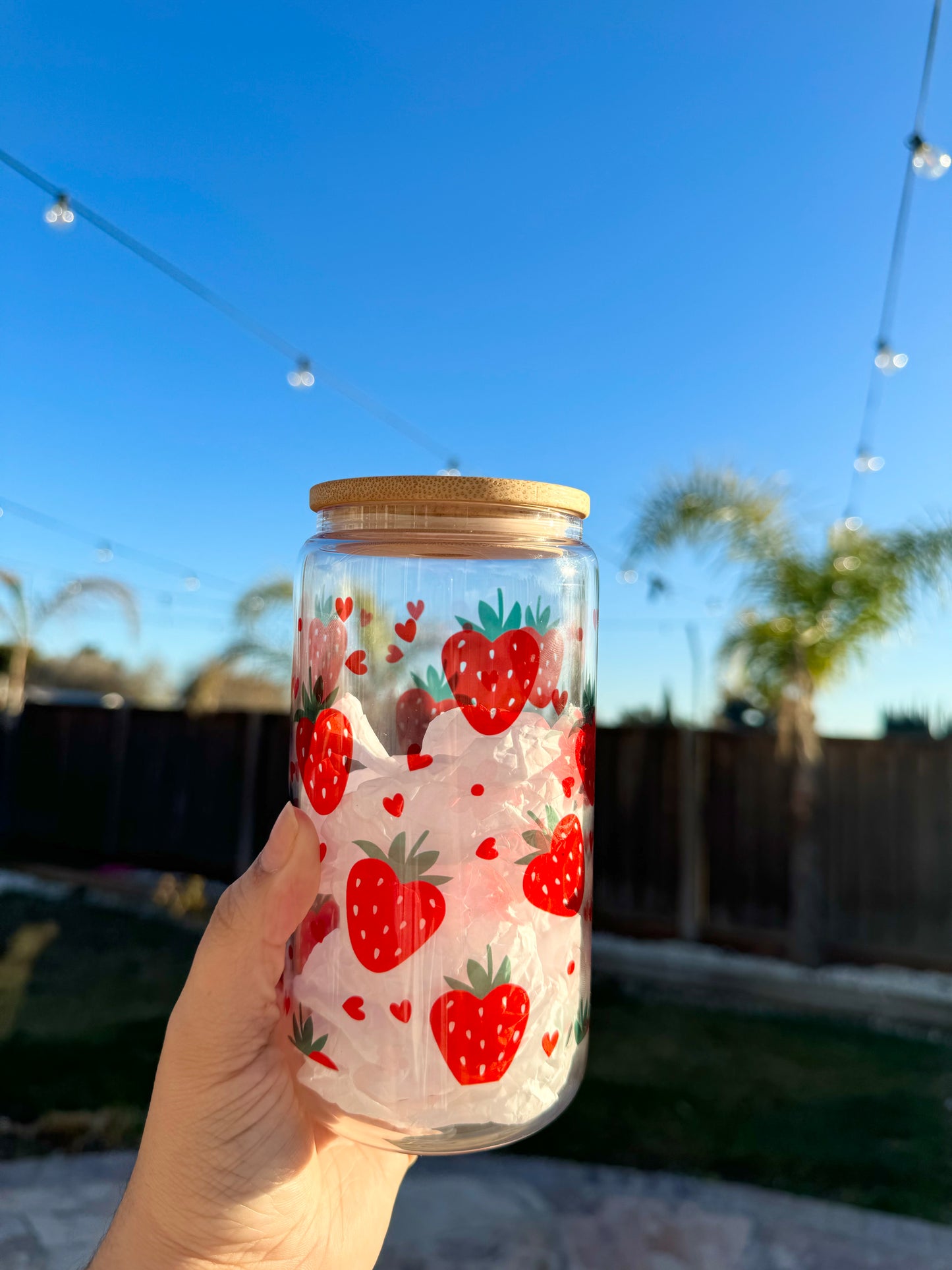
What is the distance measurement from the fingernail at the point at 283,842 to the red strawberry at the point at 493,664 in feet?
0.74

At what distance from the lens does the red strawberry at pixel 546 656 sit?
96cm

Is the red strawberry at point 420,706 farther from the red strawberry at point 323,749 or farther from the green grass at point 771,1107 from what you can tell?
the green grass at point 771,1107

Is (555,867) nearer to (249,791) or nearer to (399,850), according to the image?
(399,850)

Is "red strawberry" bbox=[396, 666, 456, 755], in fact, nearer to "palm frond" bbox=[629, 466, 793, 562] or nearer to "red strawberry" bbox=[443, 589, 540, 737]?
"red strawberry" bbox=[443, 589, 540, 737]

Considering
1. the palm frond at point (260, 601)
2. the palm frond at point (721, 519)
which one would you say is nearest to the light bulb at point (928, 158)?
the palm frond at point (721, 519)

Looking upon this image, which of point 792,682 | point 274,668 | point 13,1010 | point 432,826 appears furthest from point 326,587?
point 274,668

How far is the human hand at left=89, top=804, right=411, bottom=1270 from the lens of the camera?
975mm

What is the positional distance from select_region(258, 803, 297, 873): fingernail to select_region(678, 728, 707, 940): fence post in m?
4.73

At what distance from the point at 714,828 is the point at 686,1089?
2140 millimetres

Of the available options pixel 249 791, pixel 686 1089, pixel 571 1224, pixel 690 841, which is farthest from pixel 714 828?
pixel 249 791

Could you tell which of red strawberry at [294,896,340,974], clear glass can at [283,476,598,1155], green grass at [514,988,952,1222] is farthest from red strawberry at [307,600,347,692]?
green grass at [514,988,952,1222]

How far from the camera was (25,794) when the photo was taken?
737 centimetres

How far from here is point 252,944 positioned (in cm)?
100

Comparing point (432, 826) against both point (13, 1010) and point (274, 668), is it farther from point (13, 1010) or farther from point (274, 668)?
point (274, 668)
